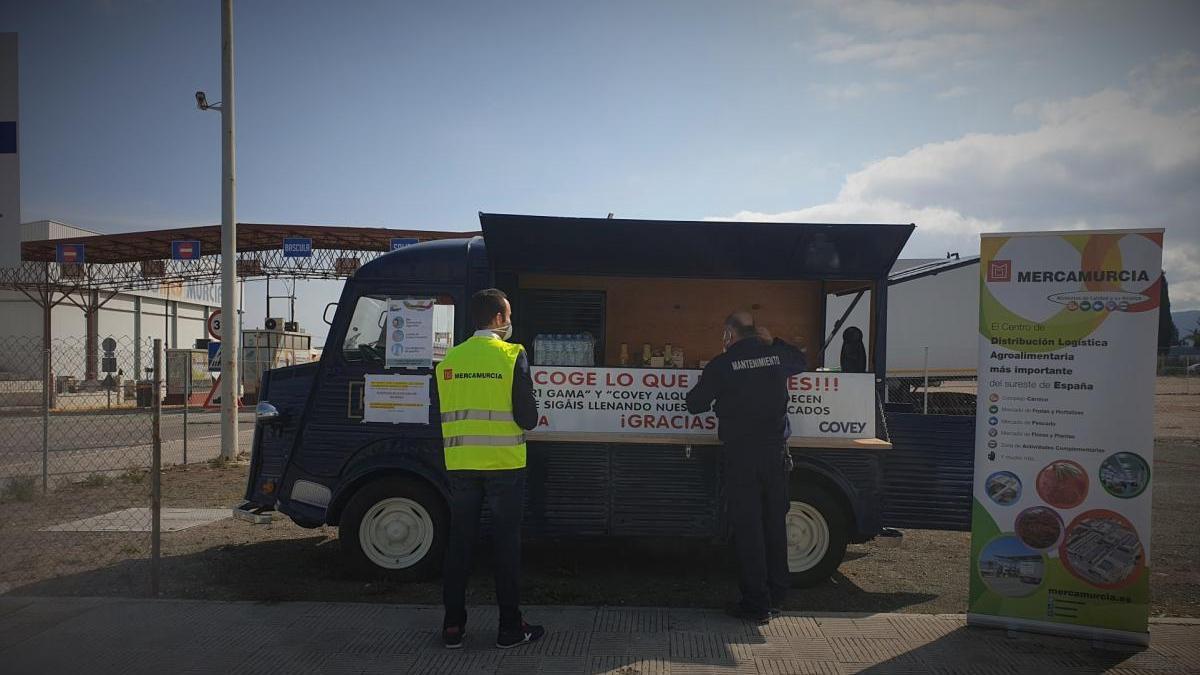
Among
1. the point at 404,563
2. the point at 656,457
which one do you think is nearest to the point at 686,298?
the point at 656,457

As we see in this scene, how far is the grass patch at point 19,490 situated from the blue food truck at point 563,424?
206 inches

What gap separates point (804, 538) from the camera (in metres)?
5.92

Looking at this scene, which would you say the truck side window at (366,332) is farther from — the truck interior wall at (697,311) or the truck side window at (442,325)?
the truck interior wall at (697,311)

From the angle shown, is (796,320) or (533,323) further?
(796,320)

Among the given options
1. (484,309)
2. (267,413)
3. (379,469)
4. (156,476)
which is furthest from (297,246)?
(484,309)

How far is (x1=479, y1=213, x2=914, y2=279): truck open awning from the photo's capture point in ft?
19.2

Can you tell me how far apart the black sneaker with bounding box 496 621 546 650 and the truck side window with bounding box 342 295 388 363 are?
2.43m

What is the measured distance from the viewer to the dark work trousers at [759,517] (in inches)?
202

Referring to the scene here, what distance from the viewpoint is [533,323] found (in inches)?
276

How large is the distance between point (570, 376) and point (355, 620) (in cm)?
228

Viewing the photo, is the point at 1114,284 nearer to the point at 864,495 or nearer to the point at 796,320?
the point at 864,495

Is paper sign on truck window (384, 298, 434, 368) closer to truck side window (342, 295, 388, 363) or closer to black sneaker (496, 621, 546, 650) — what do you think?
truck side window (342, 295, 388, 363)

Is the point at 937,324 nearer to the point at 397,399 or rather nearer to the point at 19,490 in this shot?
the point at 397,399

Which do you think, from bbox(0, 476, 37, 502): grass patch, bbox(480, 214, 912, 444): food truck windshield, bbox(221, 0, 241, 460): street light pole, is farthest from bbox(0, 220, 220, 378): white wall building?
bbox(480, 214, 912, 444): food truck windshield
